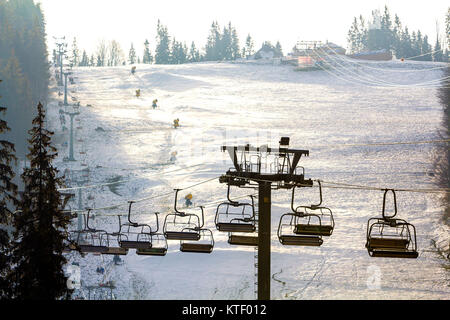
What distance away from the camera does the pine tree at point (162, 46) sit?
157625 mm

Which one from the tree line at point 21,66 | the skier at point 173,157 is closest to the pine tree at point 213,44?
the tree line at point 21,66

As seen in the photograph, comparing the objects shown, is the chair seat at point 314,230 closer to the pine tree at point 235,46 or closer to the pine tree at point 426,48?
the pine tree at point 426,48

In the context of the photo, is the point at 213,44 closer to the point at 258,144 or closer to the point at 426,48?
the point at 426,48

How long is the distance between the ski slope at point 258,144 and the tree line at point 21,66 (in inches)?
159

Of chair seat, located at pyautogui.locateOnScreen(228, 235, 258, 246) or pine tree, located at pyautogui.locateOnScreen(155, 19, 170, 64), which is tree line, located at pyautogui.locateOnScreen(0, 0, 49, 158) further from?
chair seat, located at pyautogui.locateOnScreen(228, 235, 258, 246)

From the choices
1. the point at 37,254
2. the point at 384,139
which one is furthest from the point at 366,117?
the point at 37,254

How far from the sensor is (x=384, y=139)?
6794 centimetres

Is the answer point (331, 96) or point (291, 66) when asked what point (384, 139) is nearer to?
point (331, 96)

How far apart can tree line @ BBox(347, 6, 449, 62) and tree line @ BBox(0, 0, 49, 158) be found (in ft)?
269

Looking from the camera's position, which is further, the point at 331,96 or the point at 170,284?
the point at 331,96

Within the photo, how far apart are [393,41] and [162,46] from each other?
190 ft

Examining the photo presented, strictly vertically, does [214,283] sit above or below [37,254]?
below

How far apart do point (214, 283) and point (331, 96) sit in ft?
197

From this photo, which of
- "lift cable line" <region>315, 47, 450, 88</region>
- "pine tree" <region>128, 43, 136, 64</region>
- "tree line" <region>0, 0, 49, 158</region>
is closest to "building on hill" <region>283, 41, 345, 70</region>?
"lift cable line" <region>315, 47, 450, 88</region>
